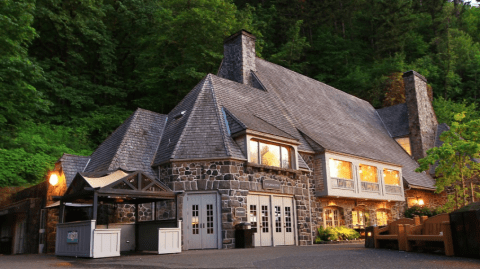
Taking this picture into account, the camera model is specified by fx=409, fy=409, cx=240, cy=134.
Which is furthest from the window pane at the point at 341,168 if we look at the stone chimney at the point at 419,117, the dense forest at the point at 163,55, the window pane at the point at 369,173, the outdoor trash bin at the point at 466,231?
the dense forest at the point at 163,55

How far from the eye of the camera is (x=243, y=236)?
1538cm

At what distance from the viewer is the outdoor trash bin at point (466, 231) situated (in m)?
8.81

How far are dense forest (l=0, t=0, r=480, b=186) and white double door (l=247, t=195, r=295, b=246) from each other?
10608 millimetres

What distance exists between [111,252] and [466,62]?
4208 centimetres

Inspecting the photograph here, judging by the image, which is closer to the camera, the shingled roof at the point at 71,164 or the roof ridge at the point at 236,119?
the roof ridge at the point at 236,119

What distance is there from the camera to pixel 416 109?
29125 mm

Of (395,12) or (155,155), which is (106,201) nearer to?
(155,155)

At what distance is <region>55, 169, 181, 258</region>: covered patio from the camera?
11.7 m

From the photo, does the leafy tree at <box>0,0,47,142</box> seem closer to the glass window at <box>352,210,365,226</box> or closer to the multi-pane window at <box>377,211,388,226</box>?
the glass window at <box>352,210,365,226</box>

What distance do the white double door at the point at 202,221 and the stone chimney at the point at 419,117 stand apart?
18.1 m

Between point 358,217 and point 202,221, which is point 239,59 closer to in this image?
point 202,221

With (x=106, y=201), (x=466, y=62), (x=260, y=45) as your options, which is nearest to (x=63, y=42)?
(x=260, y=45)

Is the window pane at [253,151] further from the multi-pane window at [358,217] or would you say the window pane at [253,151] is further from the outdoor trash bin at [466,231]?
the outdoor trash bin at [466,231]

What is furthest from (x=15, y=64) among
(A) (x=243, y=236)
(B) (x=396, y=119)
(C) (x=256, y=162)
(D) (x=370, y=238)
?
(B) (x=396, y=119)
